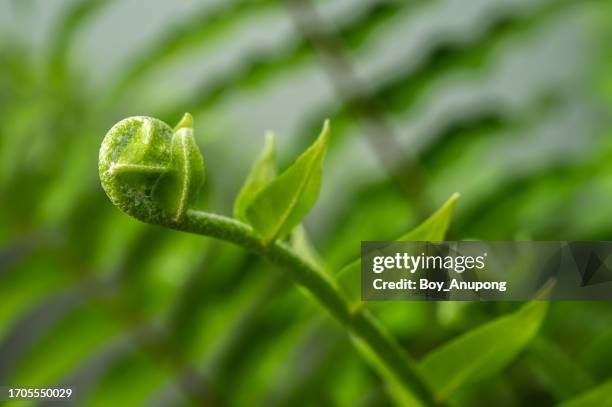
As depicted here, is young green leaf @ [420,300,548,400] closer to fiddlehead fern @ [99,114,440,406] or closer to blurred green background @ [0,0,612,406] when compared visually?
fiddlehead fern @ [99,114,440,406]

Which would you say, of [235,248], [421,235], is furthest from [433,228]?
[235,248]

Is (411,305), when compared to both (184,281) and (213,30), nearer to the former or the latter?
(184,281)

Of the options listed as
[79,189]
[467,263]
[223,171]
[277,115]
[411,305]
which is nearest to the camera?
[467,263]

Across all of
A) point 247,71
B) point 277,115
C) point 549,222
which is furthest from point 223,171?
point 277,115

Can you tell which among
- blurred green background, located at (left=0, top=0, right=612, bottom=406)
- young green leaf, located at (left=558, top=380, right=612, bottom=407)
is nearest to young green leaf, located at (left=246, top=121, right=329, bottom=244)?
young green leaf, located at (left=558, top=380, right=612, bottom=407)

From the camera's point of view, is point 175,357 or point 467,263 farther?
point 175,357
